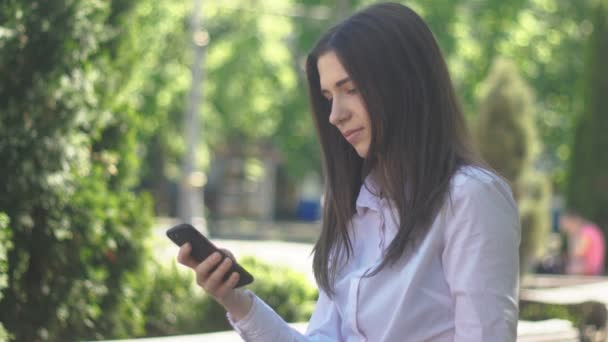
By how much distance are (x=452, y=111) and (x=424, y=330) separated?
50 cm

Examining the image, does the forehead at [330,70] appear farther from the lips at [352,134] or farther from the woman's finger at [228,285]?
the woman's finger at [228,285]

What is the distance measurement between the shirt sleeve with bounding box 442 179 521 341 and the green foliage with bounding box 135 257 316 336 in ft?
14.2

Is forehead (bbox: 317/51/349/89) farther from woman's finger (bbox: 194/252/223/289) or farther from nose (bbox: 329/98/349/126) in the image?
woman's finger (bbox: 194/252/223/289)

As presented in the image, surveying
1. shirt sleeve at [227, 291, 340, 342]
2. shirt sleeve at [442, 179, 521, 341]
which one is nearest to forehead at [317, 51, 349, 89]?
shirt sleeve at [442, 179, 521, 341]

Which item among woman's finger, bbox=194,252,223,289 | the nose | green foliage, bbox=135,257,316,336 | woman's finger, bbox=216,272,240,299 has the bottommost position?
green foliage, bbox=135,257,316,336

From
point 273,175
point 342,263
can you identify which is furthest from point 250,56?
point 342,263

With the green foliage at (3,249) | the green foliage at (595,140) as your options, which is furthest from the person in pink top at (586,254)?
the green foliage at (3,249)

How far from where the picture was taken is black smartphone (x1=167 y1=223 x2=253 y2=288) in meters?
2.55

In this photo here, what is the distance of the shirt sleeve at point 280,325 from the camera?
267 cm

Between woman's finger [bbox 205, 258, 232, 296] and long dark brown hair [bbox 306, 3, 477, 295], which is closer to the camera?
long dark brown hair [bbox 306, 3, 477, 295]

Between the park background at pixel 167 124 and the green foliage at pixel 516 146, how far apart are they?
0.02m

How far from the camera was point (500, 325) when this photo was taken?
7.41 feet

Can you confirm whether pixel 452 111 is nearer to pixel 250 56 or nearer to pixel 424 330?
pixel 424 330

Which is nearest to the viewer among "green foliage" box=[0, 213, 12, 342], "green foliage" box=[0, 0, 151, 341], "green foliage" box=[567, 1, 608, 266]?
"green foliage" box=[0, 213, 12, 342]
